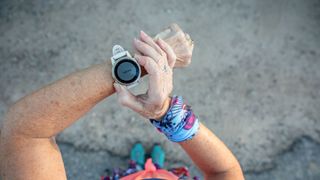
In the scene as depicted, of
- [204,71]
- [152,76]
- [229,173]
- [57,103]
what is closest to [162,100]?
[152,76]

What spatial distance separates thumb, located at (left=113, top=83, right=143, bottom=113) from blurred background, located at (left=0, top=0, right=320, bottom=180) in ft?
4.66

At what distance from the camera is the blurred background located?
9.51ft

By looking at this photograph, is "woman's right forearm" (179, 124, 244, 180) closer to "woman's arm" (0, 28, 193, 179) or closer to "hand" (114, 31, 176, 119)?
"hand" (114, 31, 176, 119)

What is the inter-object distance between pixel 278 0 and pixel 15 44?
1.99 metres

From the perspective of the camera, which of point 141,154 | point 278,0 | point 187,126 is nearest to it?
point 187,126

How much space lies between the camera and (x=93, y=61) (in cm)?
297

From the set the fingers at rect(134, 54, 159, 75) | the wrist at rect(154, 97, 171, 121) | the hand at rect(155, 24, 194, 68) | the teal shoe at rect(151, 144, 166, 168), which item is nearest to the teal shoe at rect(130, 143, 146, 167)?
the teal shoe at rect(151, 144, 166, 168)

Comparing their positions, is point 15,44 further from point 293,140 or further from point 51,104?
point 293,140

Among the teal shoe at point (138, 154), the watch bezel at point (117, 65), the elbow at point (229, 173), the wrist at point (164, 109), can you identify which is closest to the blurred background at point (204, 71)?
the teal shoe at point (138, 154)

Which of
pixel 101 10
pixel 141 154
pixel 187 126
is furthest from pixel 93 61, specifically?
pixel 187 126

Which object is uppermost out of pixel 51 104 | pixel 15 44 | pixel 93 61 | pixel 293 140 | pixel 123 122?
pixel 15 44

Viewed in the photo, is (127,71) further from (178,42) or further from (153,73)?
(178,42)

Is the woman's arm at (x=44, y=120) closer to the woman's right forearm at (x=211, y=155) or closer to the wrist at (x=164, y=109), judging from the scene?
the wrist at (x=164, y=109)

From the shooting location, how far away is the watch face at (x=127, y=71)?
1508 mm
